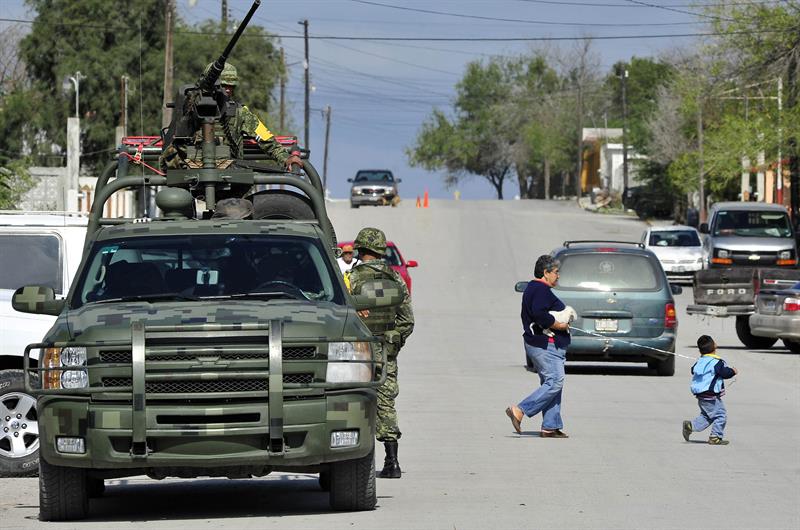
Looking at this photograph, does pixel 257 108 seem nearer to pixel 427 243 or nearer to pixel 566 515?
pixel 427 243

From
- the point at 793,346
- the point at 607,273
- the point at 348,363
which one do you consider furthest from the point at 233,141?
the point at 793,346

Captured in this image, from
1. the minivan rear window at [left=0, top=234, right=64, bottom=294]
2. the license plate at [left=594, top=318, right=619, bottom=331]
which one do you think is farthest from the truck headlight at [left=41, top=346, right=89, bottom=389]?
the license plate at [left=594, top=318, right=619, bottom=331]

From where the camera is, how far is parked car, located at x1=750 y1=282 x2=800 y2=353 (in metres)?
25.6

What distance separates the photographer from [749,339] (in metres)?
28.2

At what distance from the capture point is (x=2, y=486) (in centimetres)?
1250

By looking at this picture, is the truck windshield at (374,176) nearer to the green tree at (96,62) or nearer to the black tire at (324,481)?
the green tree at (96,62)

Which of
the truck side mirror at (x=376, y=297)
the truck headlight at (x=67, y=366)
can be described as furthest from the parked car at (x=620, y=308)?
the truck headlight at (x=67, y=366)

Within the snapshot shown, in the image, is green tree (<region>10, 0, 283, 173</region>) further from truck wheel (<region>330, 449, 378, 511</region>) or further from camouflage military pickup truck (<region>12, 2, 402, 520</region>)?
truck wheel (<region>330, 449, 378, 511</region>)

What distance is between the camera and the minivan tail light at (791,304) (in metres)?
25.4

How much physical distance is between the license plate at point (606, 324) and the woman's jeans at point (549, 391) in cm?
671

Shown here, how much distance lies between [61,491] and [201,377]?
125 cm

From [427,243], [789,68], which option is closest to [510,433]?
[789,68]

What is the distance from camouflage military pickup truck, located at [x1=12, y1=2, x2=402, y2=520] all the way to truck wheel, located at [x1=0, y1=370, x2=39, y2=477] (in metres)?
2.71

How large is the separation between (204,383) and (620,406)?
9.56 meters
